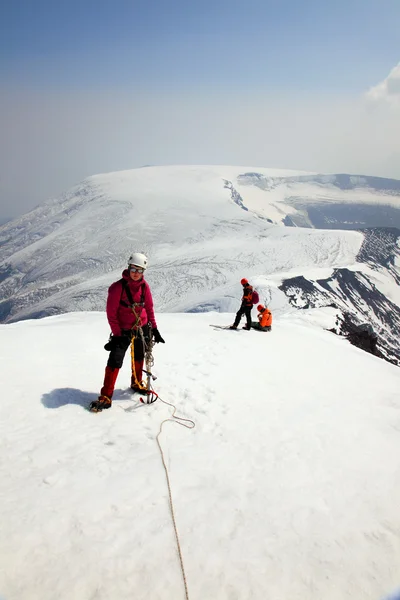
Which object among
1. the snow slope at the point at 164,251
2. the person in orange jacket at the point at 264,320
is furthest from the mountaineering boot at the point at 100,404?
the snow slope at the point at 164,251

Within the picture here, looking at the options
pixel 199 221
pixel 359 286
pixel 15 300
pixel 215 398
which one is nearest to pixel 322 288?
pixel 359 286

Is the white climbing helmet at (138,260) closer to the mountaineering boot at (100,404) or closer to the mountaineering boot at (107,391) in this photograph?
the mountaineering boot at (107,391)

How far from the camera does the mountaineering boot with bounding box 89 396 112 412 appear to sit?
5890 millimetres

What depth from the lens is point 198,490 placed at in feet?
13.5

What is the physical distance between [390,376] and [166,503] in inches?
377

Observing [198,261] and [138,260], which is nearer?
[138,260]

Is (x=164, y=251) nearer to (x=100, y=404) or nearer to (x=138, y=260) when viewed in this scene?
(x=138, y=260)

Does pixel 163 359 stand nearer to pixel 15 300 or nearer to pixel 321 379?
pixel 321 379

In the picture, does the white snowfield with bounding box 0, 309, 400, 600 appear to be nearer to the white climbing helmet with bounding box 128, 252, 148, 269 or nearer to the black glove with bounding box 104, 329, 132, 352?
the black glove with bounding box 104, 329, 132, 352

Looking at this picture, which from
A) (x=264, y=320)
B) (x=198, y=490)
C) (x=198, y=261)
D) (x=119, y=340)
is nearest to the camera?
(x=198, y=490)

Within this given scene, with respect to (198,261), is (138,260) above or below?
above

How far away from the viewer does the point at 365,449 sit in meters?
5.37

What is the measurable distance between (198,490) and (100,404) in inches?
102

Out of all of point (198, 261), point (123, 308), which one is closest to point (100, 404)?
point (123, 308)
